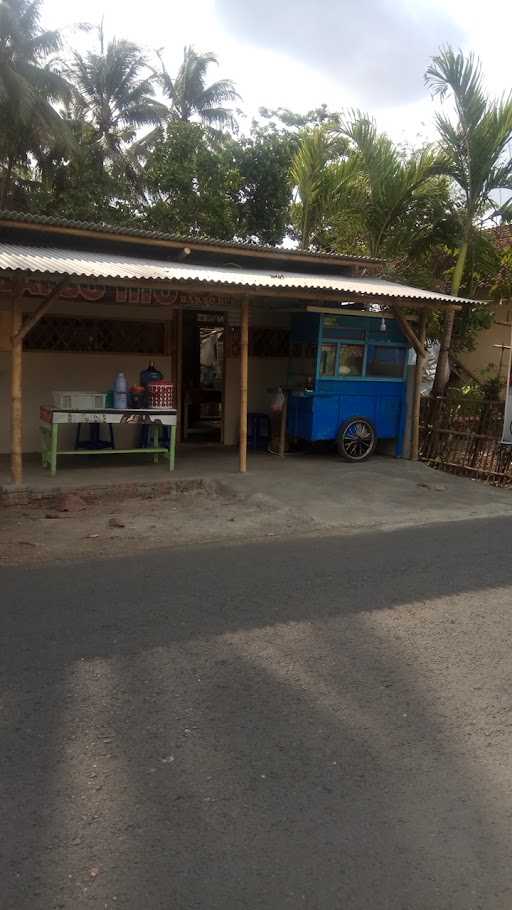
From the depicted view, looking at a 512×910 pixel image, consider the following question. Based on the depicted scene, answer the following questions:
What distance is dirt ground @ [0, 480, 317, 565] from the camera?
6.34m

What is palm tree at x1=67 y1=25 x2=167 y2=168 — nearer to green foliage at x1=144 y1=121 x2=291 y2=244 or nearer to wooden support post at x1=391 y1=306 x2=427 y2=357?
green foliage at x1=144 y1=121 x2=291 y2=244

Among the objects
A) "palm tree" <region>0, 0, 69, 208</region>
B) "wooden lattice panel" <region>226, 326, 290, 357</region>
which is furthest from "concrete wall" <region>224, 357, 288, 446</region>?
"palm tree" <region>0, 0, 69, 208</region>

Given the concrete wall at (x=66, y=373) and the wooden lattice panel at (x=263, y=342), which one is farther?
the wooden lattice panel at (x=263, y=342)

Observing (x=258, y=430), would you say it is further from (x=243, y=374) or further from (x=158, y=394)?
(x=158, y=394)

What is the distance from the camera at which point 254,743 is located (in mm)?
3107

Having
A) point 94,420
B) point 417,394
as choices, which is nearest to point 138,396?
point 94,420

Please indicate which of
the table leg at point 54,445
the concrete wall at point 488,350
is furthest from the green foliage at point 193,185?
the table leg at point 54,445

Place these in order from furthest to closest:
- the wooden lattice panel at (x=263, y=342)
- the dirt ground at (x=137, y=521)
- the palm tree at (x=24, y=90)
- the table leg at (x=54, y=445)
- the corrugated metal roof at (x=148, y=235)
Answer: the palm tree at (x=24, y=90) → the wooden lattice panel at (x=263, y=342) → the corrugated metal roof at (x=148, y=235) → the table leg at (x=54, y=445) → the dirt ground at (x=137, y=521)

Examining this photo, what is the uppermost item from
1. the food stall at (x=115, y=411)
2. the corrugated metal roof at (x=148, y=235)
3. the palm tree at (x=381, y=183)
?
the palm tree at (x=381, y=183)

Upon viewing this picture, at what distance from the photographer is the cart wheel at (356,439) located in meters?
10.8

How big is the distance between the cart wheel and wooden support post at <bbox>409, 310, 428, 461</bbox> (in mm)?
614

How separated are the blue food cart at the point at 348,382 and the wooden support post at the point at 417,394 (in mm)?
214

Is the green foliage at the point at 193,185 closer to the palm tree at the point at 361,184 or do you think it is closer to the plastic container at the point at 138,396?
the palm tree at the point at 361,184

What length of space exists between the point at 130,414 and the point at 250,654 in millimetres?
5487
